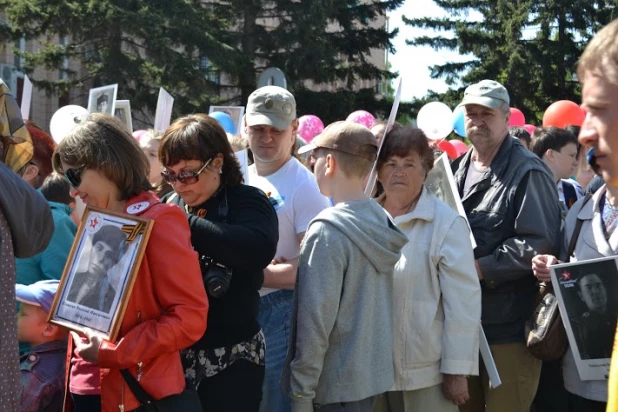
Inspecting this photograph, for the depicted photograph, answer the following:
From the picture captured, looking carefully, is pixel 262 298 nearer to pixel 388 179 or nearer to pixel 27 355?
pixel 388 179

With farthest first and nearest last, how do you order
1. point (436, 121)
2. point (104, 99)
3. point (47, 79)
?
point (47, 79), point (436, 121), point (104, 99)

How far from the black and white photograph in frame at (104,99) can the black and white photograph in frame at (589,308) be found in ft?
12.6

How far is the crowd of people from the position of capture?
2898 millimetres

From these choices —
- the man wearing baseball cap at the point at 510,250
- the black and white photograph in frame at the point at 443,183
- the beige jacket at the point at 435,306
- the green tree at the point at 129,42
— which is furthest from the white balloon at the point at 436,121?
the green tree at the point at 129,42

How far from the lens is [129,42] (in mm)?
24375

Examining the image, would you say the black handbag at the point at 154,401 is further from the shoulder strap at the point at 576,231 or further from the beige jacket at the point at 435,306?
the shoulder strap at the point at 576,231

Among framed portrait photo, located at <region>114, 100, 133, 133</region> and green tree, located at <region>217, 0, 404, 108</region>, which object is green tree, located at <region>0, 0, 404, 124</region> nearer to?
green tree, located at <region>217, 0, 404, 108</region>

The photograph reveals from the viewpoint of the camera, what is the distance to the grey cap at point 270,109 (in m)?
4.35

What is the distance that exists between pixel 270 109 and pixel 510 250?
146 centimetres

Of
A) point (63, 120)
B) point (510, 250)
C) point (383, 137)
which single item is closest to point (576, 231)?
point (510, 250)

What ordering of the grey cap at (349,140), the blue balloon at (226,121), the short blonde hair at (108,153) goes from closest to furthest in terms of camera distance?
the short blonde hair at (108,153), the grey cap at (349,140), the blue balloon at (226,121)

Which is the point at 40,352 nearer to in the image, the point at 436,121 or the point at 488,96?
the point at 488,96

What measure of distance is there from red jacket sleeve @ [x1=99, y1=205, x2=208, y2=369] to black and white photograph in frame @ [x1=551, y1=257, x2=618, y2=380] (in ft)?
5.99

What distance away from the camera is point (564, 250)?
4.30 m
